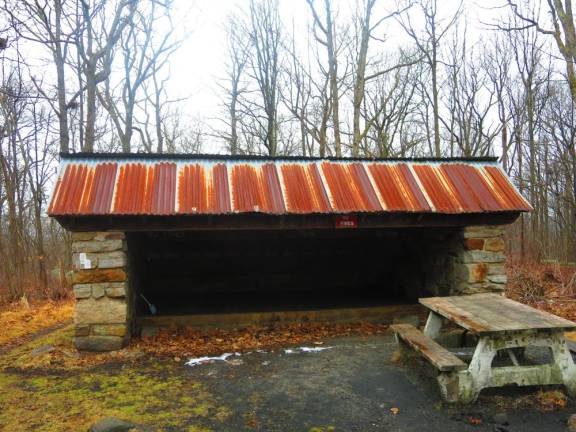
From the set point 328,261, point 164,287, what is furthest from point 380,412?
point 164,287

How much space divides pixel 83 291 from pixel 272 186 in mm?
2876

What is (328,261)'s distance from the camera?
8.57 m

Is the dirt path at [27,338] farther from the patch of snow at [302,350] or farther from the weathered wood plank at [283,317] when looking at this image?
the patch of snow at [302,350]

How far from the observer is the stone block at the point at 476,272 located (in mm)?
6133

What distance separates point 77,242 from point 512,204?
606cm

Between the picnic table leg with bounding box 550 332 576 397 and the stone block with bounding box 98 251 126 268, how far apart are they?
4947mm

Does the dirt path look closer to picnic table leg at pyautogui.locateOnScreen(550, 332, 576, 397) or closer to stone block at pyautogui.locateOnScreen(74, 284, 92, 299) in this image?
stone block at pyautogui.locateOnScreen(74, 284, 92, 299)

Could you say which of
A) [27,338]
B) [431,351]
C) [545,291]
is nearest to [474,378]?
[431,351]

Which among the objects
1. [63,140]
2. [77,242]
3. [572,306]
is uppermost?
[63,140]

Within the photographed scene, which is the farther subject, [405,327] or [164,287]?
[164,287]

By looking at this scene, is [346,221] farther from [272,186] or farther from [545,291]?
[545,291]

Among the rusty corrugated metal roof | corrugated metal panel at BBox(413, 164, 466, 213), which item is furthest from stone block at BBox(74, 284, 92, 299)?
corrugated metal panel at BBox(413, 164, 466, 213)

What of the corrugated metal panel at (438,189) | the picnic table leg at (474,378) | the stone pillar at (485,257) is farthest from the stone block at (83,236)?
the stone pillar at (485,257)

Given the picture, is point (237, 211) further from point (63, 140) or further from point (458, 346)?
point (63, 140)
